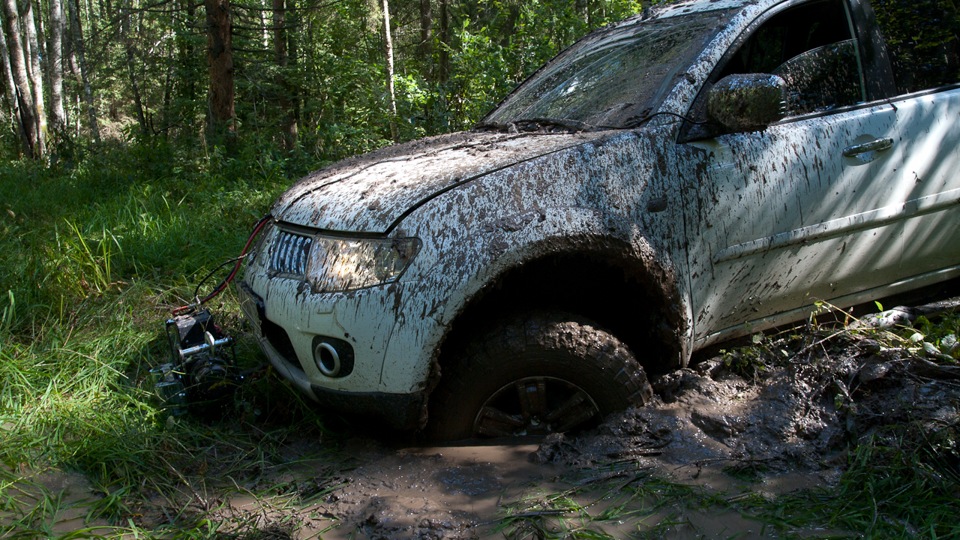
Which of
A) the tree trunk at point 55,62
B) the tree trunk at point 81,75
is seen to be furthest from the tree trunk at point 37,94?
the tree trunk at point 81,75

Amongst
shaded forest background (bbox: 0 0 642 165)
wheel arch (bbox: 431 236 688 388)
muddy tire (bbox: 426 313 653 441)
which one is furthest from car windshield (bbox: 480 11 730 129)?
shaded forest background (bbox: 0 0 642 165)

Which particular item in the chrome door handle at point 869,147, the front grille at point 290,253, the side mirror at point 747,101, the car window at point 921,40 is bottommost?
the front grille at point 290,253

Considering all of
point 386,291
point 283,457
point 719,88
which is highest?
point 719,88

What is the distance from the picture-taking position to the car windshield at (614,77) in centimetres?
295

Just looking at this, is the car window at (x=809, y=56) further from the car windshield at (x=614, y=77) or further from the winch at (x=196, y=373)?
the winch at (x=196, y=373)

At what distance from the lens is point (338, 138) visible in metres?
9.36

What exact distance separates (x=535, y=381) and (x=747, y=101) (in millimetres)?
1284

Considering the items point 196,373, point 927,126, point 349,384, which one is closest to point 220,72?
point 196,373

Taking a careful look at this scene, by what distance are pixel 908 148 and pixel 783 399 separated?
1.26m

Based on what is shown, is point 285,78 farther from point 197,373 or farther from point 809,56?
point 809,56

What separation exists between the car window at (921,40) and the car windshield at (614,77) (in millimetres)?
944

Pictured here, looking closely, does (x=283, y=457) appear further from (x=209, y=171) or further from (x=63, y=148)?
(x=63, y=148)

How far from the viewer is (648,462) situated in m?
2.61

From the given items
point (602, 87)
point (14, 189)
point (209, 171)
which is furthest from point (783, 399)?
point (14, 189)
